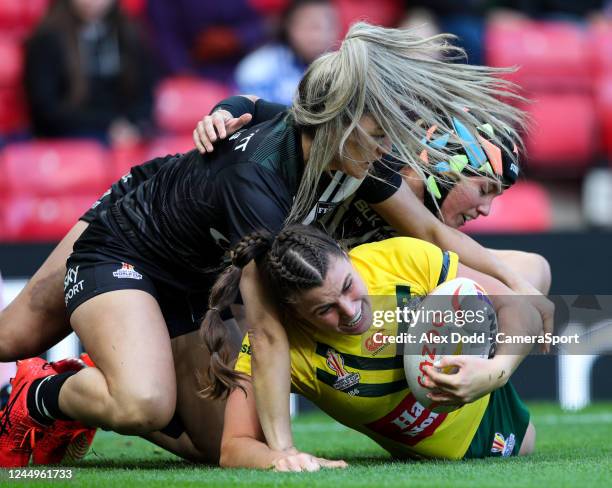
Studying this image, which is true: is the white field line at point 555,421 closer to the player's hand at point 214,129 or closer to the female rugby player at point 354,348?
the female rugby player at point 354,348

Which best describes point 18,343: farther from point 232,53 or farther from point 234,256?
point 232,53

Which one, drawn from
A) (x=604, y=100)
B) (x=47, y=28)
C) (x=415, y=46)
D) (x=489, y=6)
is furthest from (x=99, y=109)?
(x=415, y=46)

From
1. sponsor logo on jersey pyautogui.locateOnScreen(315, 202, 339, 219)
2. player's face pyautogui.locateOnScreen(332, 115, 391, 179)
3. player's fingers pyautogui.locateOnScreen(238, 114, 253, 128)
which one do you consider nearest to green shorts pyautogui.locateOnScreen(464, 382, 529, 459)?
sponsor logo on jersey pyautogui.locateOnScreen(315, 202, 339, 219)

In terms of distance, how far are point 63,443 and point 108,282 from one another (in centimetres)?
65

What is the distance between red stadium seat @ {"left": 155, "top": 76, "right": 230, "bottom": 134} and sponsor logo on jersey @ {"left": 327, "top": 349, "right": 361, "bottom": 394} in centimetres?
458

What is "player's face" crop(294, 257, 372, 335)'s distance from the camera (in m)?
3.52

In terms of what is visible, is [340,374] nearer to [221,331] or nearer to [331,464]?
[331,464]

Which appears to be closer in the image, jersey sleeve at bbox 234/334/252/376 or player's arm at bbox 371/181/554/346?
jersey sleeve at bbox 234/334/252/376

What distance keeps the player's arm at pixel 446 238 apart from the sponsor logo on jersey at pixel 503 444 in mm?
420

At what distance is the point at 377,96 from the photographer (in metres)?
3.65

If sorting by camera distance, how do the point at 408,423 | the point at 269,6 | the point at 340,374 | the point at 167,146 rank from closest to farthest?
the point at 340,374 < the point at 408,423 < the point at 167,146 < the point at 269,6

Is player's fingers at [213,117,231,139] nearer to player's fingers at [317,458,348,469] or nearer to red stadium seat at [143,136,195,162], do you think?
player's fingers at [317,458,348,469]

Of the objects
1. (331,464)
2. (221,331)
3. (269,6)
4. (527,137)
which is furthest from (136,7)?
(331,464)

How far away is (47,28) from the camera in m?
7.49
